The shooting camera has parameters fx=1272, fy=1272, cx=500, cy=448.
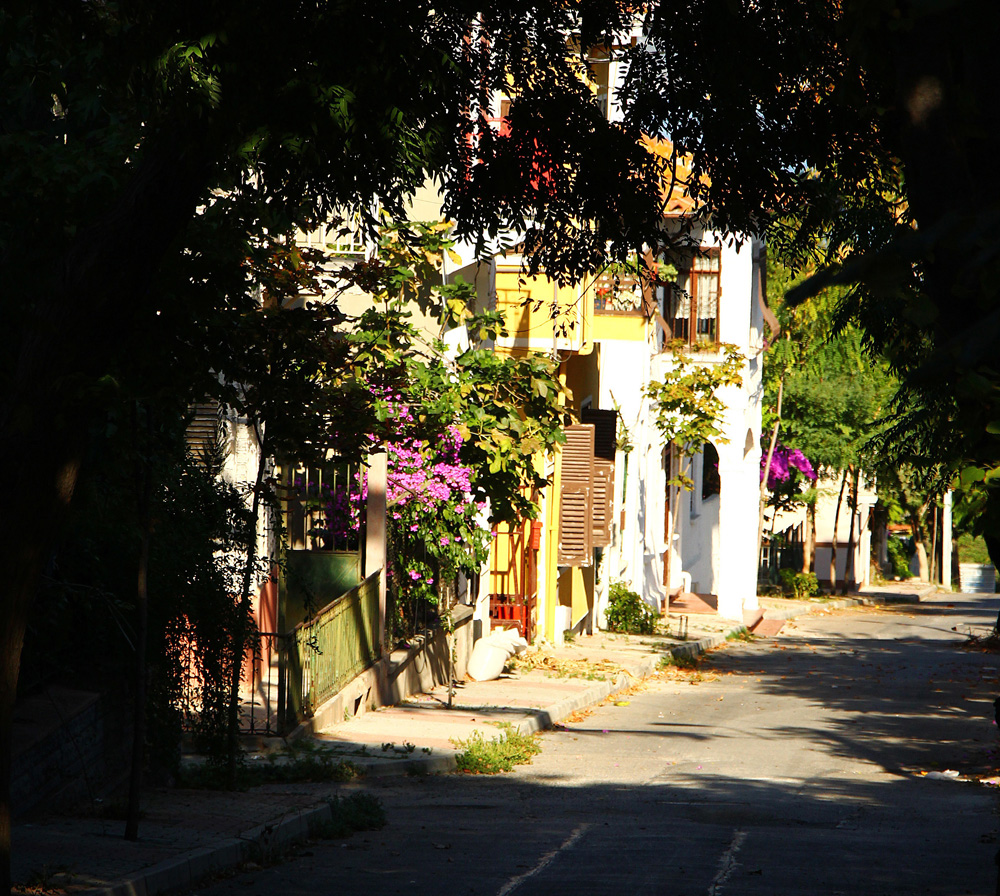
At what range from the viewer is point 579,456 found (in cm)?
2278

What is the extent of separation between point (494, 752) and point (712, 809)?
2831mm

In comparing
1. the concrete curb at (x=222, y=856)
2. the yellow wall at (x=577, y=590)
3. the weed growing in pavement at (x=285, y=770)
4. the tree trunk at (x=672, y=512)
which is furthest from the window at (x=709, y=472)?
the concrete curb at (x=222, y=856)

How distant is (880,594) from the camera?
151 feet

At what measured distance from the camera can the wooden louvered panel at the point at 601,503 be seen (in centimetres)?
2330

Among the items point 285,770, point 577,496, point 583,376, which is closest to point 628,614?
point 577,496

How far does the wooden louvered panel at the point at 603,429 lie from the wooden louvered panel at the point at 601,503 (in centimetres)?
83

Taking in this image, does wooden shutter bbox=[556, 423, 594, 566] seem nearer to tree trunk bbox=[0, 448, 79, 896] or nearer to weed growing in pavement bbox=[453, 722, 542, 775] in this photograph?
weed growing in pavement bbox=[453, 722, 542, 775]

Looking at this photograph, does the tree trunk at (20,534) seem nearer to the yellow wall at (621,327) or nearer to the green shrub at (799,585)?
the yellow wall at (621,327)

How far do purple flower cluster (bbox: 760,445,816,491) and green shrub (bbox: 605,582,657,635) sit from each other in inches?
616

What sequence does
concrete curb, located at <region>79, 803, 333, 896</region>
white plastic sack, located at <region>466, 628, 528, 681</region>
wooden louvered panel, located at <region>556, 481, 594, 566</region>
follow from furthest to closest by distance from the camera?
1. wooden louvered panel, located at <region>556, 481, 594, 566</region>
2. white plastic sack, located at <region>466, 628, 528, 681</region>
3. concrete curb, located at <region>79, 803, 333, 896</region>

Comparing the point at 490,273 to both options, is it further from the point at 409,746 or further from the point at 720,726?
the point at 409,746

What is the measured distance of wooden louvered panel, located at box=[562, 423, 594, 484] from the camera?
74.6ft

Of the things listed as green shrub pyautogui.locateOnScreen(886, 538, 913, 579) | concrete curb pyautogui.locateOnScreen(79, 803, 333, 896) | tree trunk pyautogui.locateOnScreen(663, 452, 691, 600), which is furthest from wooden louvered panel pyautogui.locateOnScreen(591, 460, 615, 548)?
green shrub pyautogui.locateOnScreen(886, 538, 913, 579)

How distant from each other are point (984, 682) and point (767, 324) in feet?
51.7
